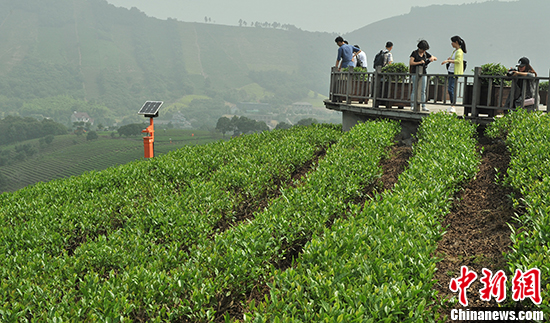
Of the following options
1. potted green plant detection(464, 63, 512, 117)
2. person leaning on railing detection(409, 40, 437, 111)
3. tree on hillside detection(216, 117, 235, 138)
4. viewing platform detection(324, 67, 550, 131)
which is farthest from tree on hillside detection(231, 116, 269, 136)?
potted green plant detection(464, 63, 512, 117)

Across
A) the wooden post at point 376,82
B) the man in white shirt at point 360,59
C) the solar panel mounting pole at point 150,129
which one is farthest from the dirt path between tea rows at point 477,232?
the solar panel mounting pole at point 150,129

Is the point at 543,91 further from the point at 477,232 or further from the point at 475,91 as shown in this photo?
the point at 477,232

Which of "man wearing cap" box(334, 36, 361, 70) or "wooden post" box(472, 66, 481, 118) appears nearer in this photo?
"wooden post" box(472, 66, 481, 118)

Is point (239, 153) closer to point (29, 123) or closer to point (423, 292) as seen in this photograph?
point (423, 292)

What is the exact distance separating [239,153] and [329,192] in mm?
5201

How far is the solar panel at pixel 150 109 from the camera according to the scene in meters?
13.6

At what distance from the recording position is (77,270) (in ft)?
19.3

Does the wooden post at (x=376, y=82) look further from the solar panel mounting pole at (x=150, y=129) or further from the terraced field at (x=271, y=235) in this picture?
the solar panel mounting pole at (x=150, y=129)

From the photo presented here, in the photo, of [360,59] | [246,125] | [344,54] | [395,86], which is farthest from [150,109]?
[246,125]

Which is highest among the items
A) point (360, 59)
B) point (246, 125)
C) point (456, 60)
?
point (360, 59)

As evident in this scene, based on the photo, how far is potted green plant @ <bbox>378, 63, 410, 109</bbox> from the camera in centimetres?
1098

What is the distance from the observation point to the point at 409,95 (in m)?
11.0

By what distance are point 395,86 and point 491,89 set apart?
2380 mm

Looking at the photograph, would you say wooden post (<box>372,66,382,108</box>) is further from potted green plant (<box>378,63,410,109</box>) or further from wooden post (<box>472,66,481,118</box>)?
wooden post (<box>472,66,481,118</box>)
